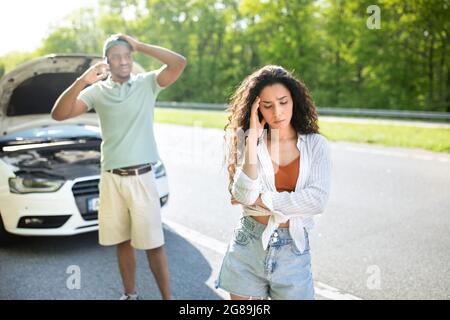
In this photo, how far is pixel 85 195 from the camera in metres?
4.36

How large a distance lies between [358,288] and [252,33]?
2906cm

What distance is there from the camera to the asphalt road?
11.7ft

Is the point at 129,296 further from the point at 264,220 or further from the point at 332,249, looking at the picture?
the point at 332,249

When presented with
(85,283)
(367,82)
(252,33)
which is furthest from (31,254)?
(252,33)

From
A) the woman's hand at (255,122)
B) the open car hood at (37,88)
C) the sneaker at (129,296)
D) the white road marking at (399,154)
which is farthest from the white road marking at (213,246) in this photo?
the white road marking at (399,154)

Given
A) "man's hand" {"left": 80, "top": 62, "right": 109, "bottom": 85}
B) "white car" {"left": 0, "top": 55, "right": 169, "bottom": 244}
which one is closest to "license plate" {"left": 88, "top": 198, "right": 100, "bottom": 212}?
"white car" {"left": 0, "top": 55, "right": 169, "bottom": 244}

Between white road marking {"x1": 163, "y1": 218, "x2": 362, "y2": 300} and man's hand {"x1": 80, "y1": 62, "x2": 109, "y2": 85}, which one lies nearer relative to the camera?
man's hand {"x1": 80, "y1": 62, "x2": 109, "y2": 85}

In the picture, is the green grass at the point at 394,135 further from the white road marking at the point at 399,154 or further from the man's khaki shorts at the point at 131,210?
the man's khaki shorts at the point at 131,210

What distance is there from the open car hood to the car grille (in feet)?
3.99

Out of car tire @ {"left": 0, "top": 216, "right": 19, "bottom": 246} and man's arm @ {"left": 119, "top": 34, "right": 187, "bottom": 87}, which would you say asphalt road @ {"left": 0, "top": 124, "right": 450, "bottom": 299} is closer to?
car tire @ {"left": 0, "top": 216, "right": 19, "bottom": 246}

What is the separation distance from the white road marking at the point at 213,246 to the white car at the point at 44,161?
488 mm

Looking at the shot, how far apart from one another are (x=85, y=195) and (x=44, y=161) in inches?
24.6

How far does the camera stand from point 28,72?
4496mm

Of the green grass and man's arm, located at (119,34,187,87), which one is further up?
man's arm, located at (119,34,187,87)
